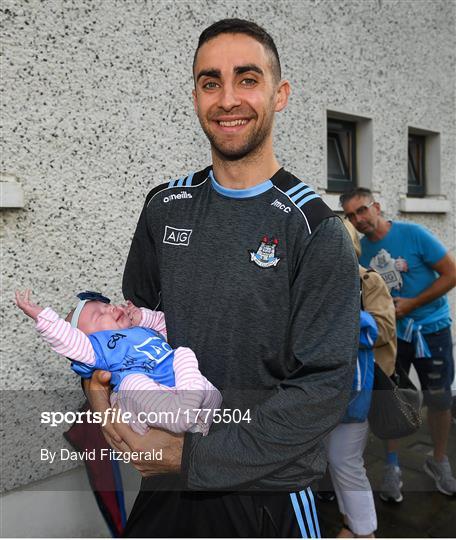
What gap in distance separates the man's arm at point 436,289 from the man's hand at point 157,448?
2782mm

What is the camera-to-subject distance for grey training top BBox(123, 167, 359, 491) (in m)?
1.35

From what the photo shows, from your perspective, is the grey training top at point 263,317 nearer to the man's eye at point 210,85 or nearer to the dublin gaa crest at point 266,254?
the dublin gaa crest at point 266,254

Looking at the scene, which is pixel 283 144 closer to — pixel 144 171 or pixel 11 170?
pixel 144 171

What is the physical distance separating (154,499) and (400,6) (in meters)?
5.49

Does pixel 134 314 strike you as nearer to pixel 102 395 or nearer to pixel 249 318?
pixel 102 395

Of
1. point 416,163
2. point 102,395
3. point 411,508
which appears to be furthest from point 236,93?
point 416,163

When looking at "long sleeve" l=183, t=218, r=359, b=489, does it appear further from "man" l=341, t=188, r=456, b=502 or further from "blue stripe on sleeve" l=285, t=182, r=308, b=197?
"man" l=341, t=188, r=456, b=502

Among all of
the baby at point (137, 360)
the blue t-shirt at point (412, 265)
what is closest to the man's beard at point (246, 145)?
the baby at point (137, 360)

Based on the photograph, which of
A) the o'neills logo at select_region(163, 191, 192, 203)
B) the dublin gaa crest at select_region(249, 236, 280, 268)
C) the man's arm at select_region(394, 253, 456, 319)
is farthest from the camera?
the man's arm at select_region(394, 253, 456, 319)

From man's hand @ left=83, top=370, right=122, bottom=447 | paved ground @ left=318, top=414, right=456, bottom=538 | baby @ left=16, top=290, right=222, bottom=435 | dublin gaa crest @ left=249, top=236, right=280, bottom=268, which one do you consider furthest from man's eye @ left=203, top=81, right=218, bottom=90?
paved ground @ left=318, top=414, right=456, bottom=538

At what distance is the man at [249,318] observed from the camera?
136 cm

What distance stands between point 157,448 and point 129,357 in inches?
14.0

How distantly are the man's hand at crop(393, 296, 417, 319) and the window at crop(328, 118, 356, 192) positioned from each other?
152 centimetres

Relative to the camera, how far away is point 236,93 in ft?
5.01
